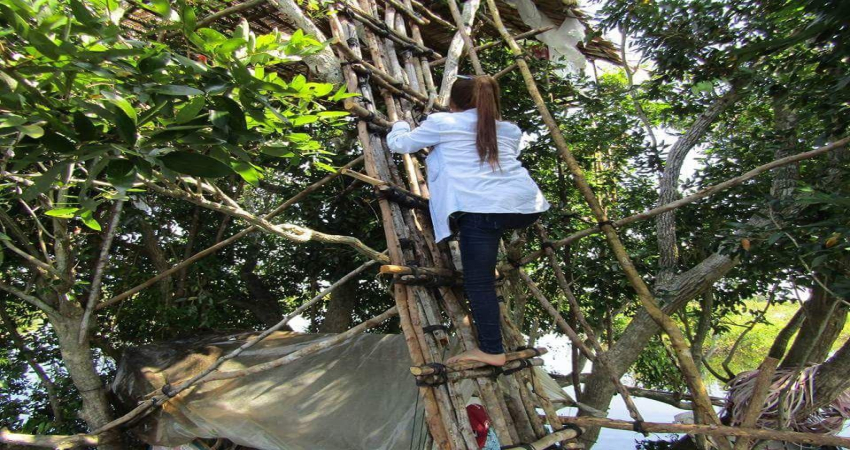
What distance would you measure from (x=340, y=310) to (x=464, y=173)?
8.14 feet

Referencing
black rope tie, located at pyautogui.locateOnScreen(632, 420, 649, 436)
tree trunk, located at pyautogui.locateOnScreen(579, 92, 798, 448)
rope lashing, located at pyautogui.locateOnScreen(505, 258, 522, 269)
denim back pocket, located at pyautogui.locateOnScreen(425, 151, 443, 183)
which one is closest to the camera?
black rope tie, located at pyautogui.locateOnScreen(632, 420, 649, 436)

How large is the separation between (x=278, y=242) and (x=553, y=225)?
2.14 metres

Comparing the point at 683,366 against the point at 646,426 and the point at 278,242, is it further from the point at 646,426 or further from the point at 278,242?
the point at 278,242

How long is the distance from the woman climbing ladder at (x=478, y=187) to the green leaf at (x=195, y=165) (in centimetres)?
98

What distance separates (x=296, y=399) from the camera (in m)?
2.73

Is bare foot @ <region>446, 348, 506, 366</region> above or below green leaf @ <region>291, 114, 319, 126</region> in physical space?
below

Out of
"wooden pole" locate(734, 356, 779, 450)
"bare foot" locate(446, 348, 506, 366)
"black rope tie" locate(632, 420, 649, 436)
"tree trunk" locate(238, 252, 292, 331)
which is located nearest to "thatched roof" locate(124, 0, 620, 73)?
"tree trunk" locate(238, 252, 292, 331)

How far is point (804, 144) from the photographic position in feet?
9.55

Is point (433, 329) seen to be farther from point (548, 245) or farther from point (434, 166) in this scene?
point (548, 245)

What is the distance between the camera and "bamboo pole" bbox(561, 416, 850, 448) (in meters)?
1.48

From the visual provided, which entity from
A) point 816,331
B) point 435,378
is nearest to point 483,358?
point 435,378

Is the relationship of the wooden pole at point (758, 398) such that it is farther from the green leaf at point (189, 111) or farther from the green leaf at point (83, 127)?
the green leaf at point (83, 127)

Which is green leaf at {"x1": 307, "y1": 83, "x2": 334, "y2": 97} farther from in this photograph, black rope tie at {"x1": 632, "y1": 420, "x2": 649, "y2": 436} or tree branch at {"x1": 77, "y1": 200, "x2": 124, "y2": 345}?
tree branch at {"x1": 77, "y1": 200, "x2": 124, "y2": 345}

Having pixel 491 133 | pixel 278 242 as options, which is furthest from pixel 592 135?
pixel 278 242
